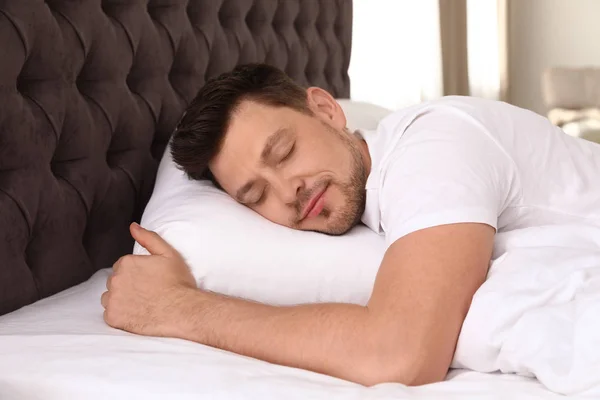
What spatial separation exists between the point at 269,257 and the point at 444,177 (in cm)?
39

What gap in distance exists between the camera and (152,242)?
1.37 meters

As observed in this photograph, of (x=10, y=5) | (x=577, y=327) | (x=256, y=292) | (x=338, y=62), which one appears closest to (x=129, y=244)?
(x=256, y=292)

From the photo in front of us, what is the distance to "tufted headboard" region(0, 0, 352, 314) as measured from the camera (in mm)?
1364

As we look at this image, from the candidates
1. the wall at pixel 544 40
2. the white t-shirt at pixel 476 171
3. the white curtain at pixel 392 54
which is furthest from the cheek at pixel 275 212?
the wall at pixel 544 40

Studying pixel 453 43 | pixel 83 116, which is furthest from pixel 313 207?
pixel 453 43

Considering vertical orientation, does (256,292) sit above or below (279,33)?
below

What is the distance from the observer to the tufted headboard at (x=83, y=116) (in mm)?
1364

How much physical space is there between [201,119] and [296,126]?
0.21 metres

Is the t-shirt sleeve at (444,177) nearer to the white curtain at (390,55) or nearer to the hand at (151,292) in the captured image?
the hand at (151,292)

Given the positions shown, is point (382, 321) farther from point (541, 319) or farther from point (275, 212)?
point (275, 212)

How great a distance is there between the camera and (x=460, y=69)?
15.7 ft

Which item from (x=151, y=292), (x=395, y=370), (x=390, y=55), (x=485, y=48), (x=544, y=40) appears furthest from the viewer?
(x=544, y=40)

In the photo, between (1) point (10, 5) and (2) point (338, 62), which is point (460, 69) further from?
(1) point (10, 5)

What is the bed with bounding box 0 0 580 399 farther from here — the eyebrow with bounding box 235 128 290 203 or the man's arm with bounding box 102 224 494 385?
the eyebrow with bounding box 235 128 290 203
